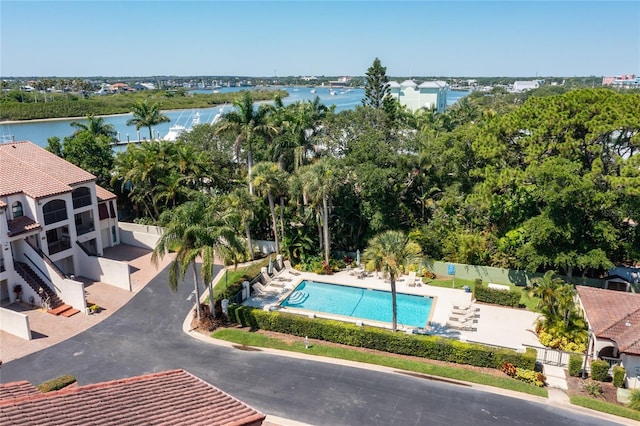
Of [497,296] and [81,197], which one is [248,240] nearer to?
[81,197]

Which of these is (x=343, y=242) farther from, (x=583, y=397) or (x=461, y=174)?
(x=583, y=397)

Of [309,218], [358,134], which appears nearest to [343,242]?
[309,218]

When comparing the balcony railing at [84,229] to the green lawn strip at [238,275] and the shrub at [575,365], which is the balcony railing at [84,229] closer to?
the green lawn strip at [238,275]

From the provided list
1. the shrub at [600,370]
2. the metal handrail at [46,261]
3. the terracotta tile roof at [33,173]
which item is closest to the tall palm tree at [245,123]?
the terracotta tile roof at [33,173]

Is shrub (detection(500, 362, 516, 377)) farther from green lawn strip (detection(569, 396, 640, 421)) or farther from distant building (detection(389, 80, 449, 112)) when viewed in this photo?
distant building (detection(389, 80, 449, 112))

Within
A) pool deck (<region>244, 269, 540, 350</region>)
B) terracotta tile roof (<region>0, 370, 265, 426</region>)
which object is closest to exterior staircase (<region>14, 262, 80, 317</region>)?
pool deck (<region>244, 269, 540, 350</region>)

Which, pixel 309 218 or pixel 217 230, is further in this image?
pixel 309 218
